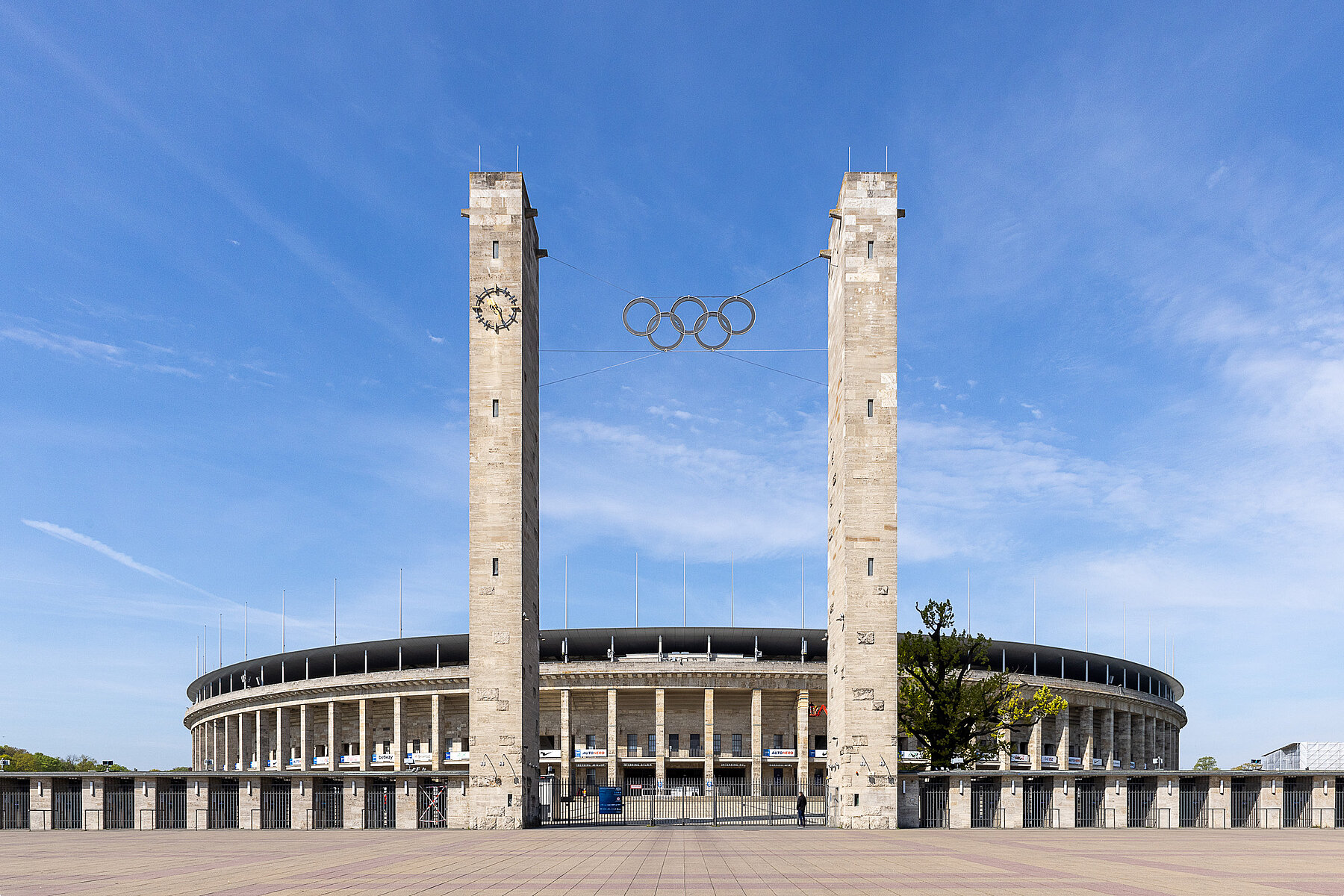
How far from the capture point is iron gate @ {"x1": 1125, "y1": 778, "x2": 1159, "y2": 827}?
155 feet

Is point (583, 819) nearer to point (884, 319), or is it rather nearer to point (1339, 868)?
point (884, 319)

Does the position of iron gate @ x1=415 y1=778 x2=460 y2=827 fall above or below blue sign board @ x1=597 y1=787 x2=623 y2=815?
above

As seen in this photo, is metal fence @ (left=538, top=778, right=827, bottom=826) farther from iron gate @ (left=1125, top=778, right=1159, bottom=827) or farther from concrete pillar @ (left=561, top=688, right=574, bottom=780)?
concrete pillar @ (left=561, top=688, right=574, bottom=780)

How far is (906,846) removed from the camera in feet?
106

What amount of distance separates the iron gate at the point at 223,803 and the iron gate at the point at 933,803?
1184 inches

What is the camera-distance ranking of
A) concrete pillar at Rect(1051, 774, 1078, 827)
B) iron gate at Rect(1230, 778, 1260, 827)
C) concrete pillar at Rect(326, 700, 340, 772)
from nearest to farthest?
concrete pillar at Rect(1051, 774, 1078, 827)
iron gate at Rect(1230, 778, 1260, 827)
concrete pillar at Rect(326, 700, 340, 772)

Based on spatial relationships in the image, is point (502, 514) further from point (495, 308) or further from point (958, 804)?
point (958, 804)

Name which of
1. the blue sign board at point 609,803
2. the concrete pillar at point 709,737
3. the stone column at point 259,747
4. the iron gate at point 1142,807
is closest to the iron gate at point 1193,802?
the iron gate at point 1142,807

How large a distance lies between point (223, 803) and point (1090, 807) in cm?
3840

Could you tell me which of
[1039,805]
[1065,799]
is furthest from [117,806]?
[1065,799]

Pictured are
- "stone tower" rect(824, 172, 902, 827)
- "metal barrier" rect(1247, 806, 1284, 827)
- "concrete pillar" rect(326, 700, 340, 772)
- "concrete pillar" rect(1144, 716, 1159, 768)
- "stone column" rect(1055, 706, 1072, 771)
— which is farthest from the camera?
"concrete pillar" rect(1144, 716, 1159, 768)

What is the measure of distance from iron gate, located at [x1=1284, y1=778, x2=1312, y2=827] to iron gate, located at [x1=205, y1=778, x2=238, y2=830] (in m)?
47.3

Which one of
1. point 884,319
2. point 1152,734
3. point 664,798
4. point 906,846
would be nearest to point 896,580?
point 884,319

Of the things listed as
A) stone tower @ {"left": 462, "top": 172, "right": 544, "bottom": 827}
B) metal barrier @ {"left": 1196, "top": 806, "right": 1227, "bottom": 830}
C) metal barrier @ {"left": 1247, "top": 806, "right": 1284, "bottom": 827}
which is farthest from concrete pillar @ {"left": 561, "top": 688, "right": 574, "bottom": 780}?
metal barrier @ {"left": 1247, "top": 806, "right": 1284, "bottom": 827}
